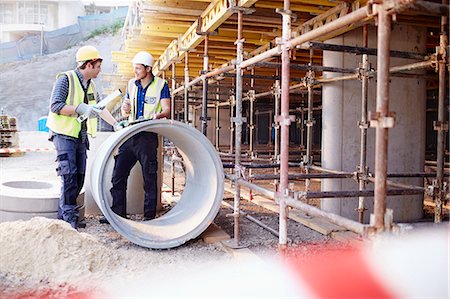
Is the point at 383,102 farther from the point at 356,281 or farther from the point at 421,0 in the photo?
the point at 356,281

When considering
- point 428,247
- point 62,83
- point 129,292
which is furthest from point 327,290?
point 62,83

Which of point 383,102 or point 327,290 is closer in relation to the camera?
point 383,102

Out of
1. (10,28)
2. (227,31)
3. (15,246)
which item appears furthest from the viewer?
(10,28)

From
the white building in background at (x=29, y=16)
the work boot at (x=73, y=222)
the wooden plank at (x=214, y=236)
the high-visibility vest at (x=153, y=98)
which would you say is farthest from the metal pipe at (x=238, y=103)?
the white building in background at (x=29, y=16)

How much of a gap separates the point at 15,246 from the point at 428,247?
11.0 ft

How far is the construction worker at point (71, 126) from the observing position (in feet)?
17.4

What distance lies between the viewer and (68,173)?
5.30 m

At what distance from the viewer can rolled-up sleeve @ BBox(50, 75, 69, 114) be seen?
5.24 metres

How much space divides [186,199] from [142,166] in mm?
711

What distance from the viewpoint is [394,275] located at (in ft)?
10.00

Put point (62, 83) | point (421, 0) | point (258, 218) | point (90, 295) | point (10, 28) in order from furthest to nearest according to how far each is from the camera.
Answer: point (10, 28) < point (258, 218) < point (62, 83) < point (90, 295) < point (421, 0)

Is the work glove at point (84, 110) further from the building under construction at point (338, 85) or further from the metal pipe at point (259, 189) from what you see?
the metal pipe at point (259, 189)

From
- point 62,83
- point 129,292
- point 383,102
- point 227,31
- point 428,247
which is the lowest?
point 129,292

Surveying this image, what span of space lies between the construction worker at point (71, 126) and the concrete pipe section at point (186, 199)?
255mm
